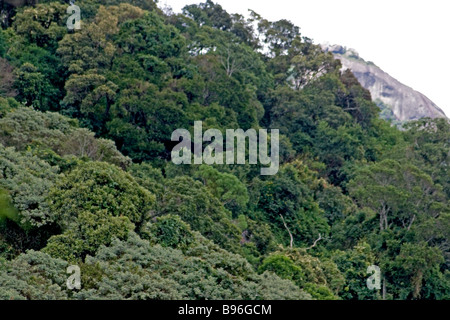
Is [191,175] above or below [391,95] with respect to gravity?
below

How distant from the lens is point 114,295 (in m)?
13.5

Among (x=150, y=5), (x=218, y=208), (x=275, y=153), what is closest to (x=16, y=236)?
(x=218, y=208)

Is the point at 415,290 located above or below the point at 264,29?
below

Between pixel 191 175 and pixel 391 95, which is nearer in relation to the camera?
pixel 191 175

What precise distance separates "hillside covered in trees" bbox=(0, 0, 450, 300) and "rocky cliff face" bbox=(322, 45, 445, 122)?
1308 inches

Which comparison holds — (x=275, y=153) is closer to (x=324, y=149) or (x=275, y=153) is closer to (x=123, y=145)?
(x=324, y=149)

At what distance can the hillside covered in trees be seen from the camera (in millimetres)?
15875

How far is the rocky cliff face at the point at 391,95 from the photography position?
75.6 metres

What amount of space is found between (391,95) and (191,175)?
57.1m

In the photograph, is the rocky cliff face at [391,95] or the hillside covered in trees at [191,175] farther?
the rocky cliff face at [391,95]

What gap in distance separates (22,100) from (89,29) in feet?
15.5

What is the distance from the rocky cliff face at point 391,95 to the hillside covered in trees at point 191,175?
33.2m

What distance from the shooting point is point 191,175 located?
2519 cm

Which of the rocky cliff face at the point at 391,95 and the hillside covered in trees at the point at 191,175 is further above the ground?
the rocky cliff face at the point at 391,95
